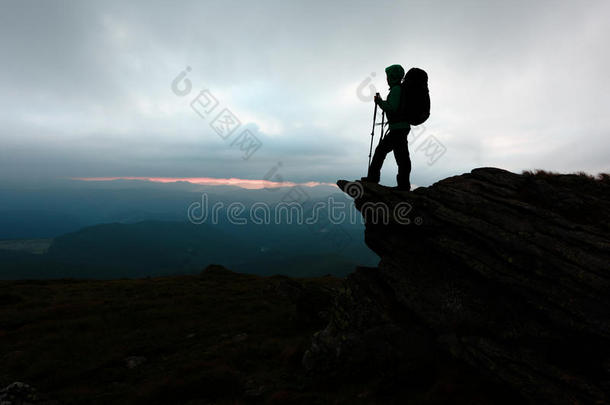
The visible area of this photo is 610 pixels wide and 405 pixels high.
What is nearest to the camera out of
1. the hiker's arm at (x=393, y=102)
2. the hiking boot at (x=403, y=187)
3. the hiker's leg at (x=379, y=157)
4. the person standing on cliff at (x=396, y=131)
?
the hiker's arm at (x=393, y=102)

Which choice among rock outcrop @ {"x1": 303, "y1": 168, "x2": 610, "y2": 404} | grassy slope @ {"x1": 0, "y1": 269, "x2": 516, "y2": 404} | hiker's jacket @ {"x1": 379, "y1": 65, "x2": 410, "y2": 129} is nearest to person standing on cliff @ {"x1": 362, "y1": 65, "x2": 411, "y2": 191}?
hiker's jacket @ {"x1": 379, "y1": 65, "x2": 410, "y2": 129}

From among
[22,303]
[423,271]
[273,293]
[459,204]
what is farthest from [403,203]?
[22,303]

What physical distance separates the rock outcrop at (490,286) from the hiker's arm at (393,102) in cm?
424

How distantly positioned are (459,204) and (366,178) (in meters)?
5.13

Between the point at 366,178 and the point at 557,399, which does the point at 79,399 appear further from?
the point at 557,399

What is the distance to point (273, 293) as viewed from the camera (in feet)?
119

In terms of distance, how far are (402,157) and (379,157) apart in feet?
4.15

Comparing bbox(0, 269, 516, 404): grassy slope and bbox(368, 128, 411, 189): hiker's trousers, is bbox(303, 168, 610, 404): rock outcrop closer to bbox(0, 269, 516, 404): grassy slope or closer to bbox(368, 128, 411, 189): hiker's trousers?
bbox(368, 128, 411, 189): hiker's trousers

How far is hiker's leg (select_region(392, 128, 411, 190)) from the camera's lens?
14.3 metres

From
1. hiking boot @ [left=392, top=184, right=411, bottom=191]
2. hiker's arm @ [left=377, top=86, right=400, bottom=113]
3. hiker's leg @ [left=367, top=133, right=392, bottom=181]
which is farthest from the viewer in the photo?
hiking boot @ [left=392, top=184, right=411, bottom=191]

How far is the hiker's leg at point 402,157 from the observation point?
47.0ft

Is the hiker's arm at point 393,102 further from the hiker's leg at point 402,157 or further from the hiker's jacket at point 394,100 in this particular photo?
the hiker's leg at point 402,157

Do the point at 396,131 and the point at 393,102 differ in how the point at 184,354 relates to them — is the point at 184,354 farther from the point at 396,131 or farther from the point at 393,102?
the point at 393,102

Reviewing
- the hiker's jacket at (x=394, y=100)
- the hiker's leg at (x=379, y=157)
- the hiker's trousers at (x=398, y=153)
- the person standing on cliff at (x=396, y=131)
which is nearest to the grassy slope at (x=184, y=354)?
the hiker's trousers at (x=398, y=153)
